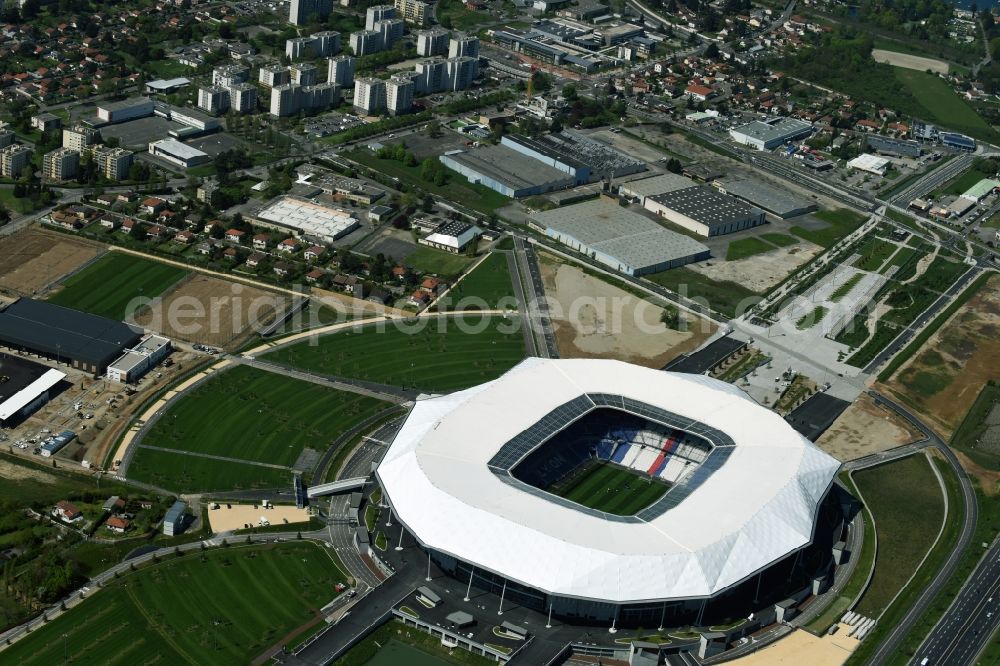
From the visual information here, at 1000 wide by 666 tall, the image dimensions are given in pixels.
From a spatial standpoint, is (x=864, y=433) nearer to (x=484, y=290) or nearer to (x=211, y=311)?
(x=484, y=290)

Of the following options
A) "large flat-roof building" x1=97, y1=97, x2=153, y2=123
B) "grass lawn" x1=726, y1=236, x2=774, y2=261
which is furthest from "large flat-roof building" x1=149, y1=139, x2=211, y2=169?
"grass lawn" x1=726, y1=236, x2=774, y2=261

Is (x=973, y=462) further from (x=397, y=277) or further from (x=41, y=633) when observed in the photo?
(x=41, y=633)

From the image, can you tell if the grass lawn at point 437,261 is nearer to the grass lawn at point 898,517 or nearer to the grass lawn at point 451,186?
the grass lawn at point 451,186

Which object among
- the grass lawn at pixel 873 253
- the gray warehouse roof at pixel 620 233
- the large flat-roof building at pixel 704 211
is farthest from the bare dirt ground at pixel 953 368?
the gray warehouse roof at pixel 620 233

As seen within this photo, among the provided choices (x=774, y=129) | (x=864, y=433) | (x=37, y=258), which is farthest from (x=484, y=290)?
(x=774, y=129)

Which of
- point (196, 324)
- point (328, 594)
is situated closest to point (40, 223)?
point (196, 324)

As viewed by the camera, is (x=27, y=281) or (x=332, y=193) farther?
(x=332, y=193)
